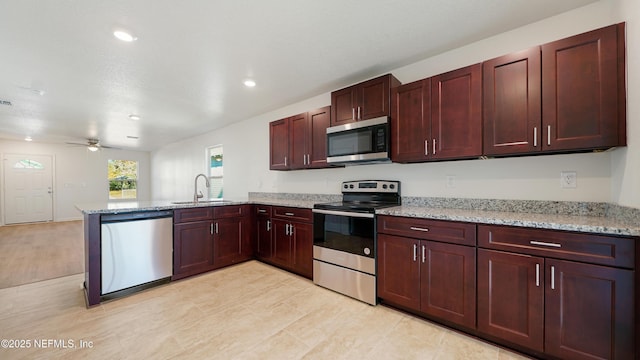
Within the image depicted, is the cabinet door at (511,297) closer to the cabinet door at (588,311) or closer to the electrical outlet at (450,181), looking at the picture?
the cabinet door at (588,311)

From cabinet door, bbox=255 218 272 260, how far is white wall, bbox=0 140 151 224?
6.61m

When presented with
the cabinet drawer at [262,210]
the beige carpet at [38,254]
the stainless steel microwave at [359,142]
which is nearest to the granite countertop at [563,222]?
the stainless steel microwave at [359,142]

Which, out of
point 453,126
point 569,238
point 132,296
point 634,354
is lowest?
point 132,296

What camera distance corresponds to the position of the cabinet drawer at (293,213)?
2.95 m

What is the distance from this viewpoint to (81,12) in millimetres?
1786

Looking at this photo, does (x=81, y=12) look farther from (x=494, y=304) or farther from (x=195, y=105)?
(x=494, y=304)

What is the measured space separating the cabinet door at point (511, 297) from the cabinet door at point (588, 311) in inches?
1.9

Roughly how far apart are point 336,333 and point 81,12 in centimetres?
300

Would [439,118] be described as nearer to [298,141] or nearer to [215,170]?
[298,141]

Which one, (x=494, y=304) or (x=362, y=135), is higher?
(x=362, y=135)

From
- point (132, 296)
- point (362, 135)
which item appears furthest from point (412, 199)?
point (132, 296)

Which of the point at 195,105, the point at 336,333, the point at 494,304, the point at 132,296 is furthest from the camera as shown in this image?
the point at 195,105

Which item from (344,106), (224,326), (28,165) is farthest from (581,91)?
(28,165)

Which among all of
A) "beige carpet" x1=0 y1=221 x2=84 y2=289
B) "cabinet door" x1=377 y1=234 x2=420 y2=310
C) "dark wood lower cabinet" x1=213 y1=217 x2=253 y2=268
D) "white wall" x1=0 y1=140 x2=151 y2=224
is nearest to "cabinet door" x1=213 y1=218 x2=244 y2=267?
"dark wood lower cabinet" x1=213 y1=217 x2=253 y2=268
